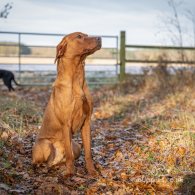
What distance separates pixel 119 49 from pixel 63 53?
13.6 m

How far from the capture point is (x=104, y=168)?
650cm

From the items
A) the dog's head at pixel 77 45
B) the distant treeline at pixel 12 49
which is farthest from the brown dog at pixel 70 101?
the distant treeline at pixel 12 49

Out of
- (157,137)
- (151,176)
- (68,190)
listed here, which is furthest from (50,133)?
(157,137)

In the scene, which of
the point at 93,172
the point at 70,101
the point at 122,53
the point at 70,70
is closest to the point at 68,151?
the point at 93,172

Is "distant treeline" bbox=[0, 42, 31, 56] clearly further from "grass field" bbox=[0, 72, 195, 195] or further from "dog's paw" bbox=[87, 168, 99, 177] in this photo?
"dog's paw" bbox=[87, 168, 99, 177]

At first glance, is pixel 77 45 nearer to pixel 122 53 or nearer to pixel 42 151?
pixel 42 151

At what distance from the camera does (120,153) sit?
23.3ft

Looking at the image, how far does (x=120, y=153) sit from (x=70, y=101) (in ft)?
5.37

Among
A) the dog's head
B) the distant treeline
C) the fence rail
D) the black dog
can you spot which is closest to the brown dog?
the dog's head

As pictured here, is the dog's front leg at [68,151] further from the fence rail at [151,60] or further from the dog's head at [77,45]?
the fence rail at [151,60]

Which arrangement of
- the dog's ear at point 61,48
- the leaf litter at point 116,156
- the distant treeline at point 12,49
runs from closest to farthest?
the leaf litter at point 116,156
the dog's ear at point 61,48
the distant treeline at point 12,49

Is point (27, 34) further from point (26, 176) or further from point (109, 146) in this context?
point (26, 176)

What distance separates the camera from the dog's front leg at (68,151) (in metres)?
5.91

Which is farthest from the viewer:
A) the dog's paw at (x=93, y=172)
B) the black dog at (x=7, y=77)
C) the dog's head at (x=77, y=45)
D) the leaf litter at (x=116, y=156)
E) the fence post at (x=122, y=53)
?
the fence post at (x=122, y=53)
